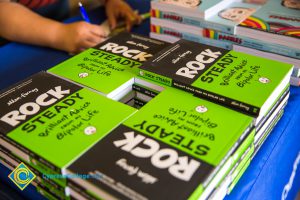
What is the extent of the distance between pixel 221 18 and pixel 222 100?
1.21 ft

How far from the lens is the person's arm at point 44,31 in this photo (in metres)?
0.97

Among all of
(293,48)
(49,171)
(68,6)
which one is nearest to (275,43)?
(293,48)

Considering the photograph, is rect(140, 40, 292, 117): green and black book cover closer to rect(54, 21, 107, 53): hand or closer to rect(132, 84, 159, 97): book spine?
rect(132, 84, 159, 97): book spine

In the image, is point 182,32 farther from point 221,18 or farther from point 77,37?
point 77,37

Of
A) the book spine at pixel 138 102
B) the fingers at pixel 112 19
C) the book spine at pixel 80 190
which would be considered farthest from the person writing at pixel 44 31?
Answer: the book spine at pixel 80 190

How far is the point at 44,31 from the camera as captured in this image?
986 millimetres

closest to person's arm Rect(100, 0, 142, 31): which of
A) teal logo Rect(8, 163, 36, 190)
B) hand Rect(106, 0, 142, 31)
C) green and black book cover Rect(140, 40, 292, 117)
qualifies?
hand Rect(106, 0, 142, 31)

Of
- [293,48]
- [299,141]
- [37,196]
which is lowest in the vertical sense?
[299,141]

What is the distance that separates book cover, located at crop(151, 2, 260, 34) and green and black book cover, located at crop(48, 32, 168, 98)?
0.52 feet

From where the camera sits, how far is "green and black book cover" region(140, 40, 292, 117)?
1.87ft

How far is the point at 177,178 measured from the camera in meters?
0.44

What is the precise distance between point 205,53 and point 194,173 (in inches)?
12.9

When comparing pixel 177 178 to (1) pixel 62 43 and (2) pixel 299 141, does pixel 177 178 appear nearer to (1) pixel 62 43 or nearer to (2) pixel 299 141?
(2) pixel 299 141

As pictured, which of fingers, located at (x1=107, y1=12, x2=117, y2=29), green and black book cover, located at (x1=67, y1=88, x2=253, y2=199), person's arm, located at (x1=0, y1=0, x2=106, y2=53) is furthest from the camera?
fingers, located at (x1=107, y1=12, x2=117, y2=29)
